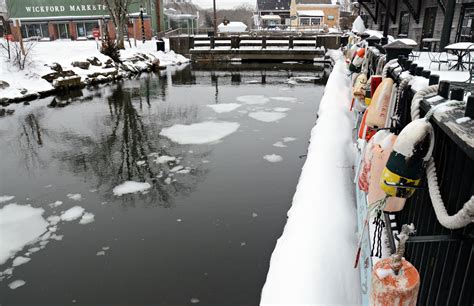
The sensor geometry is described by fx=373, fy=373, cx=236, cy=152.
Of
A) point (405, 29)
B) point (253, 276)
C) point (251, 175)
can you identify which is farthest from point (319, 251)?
point (405, 29)

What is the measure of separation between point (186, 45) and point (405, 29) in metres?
16.1

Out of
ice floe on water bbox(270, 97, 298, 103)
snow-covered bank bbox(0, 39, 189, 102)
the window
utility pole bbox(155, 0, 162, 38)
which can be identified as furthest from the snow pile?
utility pole bbox(155, 0, 162, 38)

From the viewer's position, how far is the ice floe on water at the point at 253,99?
42.7 ft

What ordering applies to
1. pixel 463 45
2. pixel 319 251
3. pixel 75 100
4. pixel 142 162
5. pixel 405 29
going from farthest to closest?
1. pixel 405 29
2. pixel 75 100
3. pixel 463 45
4. pixel 142 162
5. pixel 319 251

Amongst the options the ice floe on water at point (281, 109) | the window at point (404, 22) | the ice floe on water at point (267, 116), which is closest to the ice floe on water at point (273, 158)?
the ice floe on water at point (267, 116)

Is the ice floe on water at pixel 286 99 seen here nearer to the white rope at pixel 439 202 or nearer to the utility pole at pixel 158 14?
the white rope at pixel 439 202

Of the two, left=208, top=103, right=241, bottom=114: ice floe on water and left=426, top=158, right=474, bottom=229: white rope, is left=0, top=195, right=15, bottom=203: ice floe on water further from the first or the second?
left=208, top=103, right=241, bottom=114: ice floe on water

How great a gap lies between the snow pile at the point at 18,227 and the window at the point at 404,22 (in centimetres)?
1855

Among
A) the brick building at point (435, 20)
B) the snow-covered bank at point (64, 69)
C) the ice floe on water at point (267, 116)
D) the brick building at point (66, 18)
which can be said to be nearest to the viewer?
the ice floe on water at point (267, 116)

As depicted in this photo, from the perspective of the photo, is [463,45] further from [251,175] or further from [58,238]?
[58,238]

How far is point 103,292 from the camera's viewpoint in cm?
400

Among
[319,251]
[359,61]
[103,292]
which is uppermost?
[359,61]

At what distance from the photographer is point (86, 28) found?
3759cm

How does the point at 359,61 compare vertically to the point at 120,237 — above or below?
above
